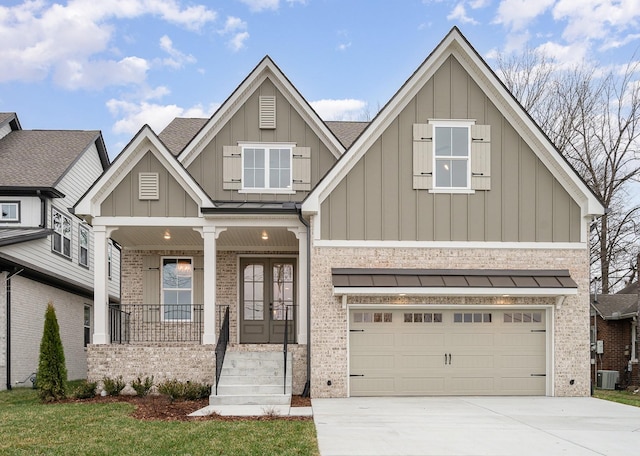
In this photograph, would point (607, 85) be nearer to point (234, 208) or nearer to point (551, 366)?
point (551, 366)

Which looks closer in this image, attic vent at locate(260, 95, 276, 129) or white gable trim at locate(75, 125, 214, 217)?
white gable trim at locate(75, 125, 214, 217)

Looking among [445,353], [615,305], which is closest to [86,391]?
[445,353]

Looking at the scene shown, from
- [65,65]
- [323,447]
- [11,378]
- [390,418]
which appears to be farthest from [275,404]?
[65,65]

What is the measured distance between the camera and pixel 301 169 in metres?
16.7

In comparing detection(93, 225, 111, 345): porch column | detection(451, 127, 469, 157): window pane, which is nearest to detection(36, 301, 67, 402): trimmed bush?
detection(93, 225, 111, 345): porch column

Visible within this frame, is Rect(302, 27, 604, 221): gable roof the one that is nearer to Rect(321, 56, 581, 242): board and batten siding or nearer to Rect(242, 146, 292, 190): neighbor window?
Rect(321, 56, 581, 242): board and batten siding

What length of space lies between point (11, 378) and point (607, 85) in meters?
26.3

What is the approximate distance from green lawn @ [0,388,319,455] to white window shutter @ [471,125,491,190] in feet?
22.2

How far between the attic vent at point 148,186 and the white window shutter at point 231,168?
7.87 feet

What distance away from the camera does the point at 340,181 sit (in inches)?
549

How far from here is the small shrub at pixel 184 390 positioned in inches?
509

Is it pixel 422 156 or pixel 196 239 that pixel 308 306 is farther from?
pixel 422 156

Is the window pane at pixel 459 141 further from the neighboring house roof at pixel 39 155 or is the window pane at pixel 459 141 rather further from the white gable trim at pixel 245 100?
the neighboring house roof at pixel 39 155

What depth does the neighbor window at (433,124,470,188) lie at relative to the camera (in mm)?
14273
